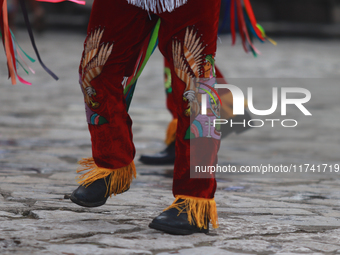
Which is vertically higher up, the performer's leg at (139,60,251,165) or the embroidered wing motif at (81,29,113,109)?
the embroidered wing motif at (81,29,113,109)

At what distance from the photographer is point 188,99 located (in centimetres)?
191

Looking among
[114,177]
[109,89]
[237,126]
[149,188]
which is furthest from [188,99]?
[237,126]

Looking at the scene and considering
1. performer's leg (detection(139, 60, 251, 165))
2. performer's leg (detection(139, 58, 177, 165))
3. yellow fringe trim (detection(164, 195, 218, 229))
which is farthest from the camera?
performer's leg (detection(139, 58, 177, 165))

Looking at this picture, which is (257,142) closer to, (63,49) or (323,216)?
(323,216)

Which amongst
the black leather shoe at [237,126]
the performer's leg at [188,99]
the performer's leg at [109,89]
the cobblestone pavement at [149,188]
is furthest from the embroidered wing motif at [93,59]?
the black leather shoe at [237,126]

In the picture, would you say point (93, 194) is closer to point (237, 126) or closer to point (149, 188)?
A: point (149, 188)

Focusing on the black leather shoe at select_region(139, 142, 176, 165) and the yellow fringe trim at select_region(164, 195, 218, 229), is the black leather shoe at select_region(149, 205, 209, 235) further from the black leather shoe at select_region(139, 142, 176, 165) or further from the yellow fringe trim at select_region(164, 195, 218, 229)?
the black leather shoe at select_region(139, 142, 176, 165)

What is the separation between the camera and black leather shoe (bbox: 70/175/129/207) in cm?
202

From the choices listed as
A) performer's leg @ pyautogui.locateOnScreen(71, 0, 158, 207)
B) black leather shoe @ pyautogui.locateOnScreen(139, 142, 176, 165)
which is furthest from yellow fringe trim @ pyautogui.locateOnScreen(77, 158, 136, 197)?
black leather shoe @ pyautogui.locateOnScreen(139, 142, 176, 165)

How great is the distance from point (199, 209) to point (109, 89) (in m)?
0.54

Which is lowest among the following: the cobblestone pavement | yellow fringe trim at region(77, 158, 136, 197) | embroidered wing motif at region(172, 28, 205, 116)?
the cobblestone pavement

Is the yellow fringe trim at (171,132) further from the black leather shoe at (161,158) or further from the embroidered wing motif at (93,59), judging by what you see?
the embroidered wing motif at (93,59)

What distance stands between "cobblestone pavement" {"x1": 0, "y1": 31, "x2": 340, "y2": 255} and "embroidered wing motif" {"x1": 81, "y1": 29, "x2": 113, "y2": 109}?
465 mm

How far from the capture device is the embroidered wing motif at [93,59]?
1.97m
